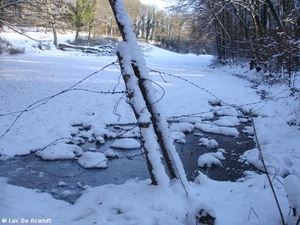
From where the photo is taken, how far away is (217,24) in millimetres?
23078

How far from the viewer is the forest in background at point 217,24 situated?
7.03m

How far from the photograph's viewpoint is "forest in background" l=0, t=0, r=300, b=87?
23.1ft

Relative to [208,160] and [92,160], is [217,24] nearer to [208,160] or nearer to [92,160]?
[208,160]

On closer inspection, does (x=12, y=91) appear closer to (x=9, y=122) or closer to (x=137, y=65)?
(x=9, y=122)

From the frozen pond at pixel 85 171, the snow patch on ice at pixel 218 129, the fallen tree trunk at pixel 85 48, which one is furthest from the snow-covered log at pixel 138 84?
the fallen tree trunk at pixel 85 48

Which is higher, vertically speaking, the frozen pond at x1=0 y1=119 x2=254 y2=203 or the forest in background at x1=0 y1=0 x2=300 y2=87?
the forest in background at x1=0 y1=0 x2=300 y2=87

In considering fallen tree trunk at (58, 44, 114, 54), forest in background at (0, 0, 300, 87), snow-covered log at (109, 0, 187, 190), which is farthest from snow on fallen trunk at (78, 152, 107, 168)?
fallen tree trunk at (58, 44, 114, 54)

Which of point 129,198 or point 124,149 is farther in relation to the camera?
point 124,149

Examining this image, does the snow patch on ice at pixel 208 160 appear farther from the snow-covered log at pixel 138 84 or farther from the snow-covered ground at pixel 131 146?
the snow-covered log at pixel 138 84

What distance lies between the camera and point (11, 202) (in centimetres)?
293

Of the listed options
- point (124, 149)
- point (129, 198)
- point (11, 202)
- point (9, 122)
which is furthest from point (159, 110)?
point (9, 122)

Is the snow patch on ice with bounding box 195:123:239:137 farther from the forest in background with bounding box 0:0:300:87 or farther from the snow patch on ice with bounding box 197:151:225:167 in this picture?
the forest in background with bounding box 0:0:300:87

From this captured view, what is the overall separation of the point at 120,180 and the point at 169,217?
5.82 feet

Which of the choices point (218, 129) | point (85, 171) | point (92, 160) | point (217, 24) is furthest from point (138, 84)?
point (217, 24)
